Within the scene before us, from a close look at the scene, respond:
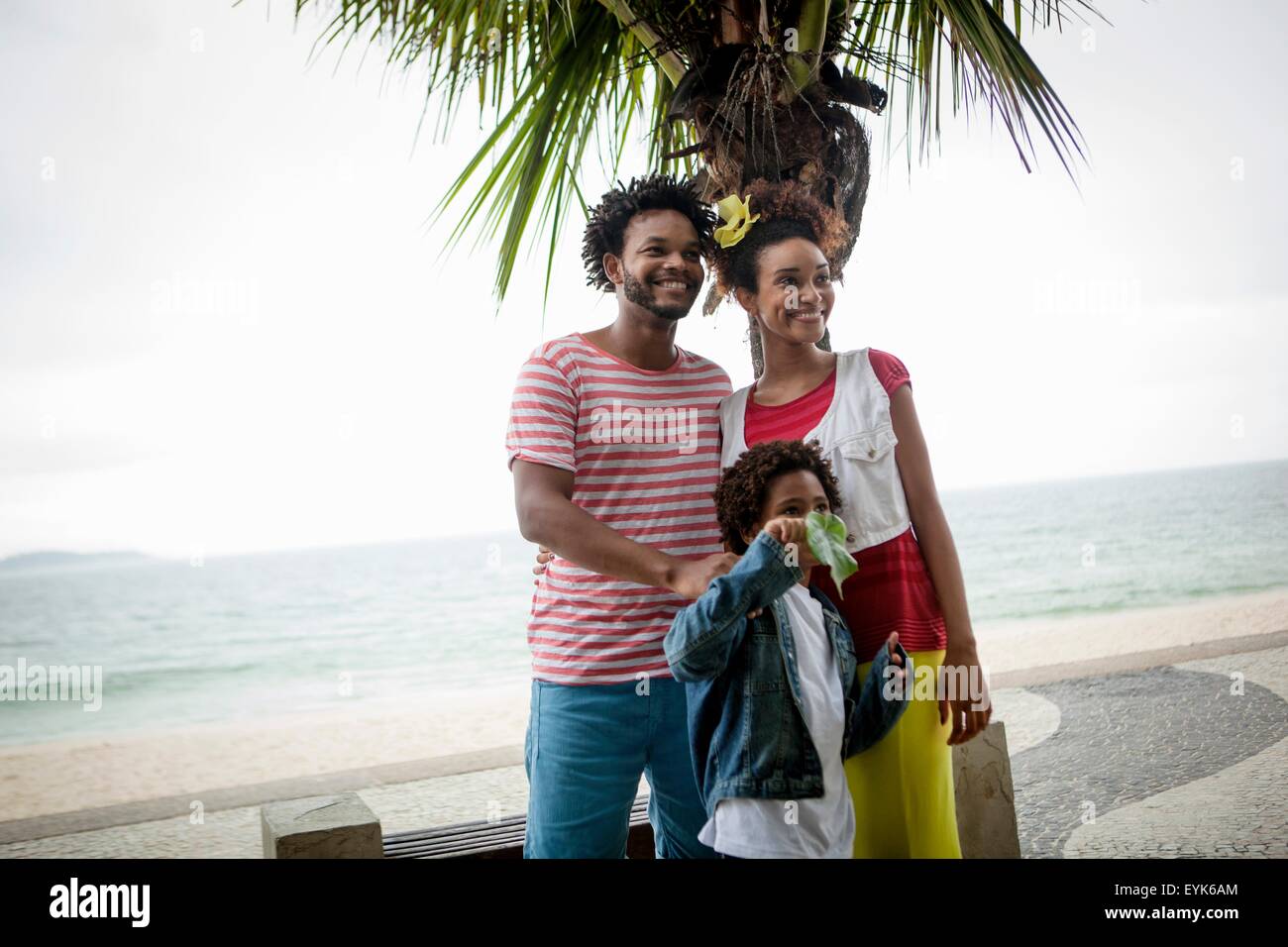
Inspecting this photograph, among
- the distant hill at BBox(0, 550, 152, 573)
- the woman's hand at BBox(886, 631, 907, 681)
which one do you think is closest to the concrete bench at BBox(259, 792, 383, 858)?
the woman's hand at BBox(886, 631, 907, 681)

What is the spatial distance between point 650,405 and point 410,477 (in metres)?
33.3

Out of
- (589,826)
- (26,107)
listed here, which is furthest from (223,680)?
(589,826)

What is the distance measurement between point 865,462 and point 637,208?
805 millimetres

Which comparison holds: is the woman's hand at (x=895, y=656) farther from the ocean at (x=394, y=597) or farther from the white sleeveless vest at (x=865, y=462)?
the ocean at (x=394, y=597)

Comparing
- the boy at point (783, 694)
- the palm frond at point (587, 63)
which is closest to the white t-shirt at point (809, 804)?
the boy at point (783, 694)

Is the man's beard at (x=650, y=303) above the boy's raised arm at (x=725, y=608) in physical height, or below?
above

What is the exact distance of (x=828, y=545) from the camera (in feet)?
6.45

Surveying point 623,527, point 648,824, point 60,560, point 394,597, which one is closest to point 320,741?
point 648,824

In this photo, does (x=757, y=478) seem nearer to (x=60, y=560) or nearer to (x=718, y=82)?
(x=718, y=82)

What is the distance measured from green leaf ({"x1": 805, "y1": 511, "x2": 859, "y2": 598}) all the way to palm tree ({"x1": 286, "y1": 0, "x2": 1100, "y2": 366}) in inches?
39.5

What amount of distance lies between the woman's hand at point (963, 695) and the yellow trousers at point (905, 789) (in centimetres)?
5

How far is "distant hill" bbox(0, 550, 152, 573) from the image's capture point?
1136 inches

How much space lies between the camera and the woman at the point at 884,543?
2152 millimetres

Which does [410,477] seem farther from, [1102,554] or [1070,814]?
[1070,814]
